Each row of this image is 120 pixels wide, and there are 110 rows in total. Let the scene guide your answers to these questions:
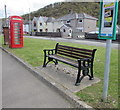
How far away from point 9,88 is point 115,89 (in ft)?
9.87

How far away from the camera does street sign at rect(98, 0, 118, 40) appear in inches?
100

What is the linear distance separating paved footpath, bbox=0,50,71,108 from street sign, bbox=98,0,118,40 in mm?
1779

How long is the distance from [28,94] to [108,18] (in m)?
2.72

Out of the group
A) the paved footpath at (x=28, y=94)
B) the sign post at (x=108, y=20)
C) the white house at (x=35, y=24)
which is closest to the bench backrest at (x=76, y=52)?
the sign post at (x=108, y=20)

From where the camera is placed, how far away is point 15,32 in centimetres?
1149

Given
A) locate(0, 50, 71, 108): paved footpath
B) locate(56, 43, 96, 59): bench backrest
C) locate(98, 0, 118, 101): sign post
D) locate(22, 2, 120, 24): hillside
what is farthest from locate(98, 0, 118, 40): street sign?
locate(22, 2, 120, 24): hillside

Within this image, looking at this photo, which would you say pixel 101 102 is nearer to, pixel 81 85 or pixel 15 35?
pixel 81 85

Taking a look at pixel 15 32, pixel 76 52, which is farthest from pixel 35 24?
pixel 76 52

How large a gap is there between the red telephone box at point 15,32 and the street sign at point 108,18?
9.87m

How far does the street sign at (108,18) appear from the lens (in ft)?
8.36

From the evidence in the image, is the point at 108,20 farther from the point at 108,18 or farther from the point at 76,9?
the point at 76,9

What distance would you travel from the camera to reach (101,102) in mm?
2869

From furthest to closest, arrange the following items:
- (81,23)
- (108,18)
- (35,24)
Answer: (35,24) → (81,23) → (108,18)

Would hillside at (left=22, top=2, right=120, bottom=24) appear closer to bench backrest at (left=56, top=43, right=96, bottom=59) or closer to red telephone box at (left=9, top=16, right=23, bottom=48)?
red telephone box at (left=9, top=16, right=23, bottom=48)
